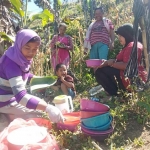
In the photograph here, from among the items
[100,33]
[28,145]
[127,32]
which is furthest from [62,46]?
[28,145]

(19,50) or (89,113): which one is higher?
(19,50)

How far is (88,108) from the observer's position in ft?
6.54

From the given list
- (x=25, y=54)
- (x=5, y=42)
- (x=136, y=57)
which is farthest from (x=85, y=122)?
(x=5, y=42)

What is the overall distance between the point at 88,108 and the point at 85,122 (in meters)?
0.12

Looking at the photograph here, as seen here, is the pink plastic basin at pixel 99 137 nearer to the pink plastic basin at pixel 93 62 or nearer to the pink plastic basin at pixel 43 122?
the pink plastic basin at pixel 43 122

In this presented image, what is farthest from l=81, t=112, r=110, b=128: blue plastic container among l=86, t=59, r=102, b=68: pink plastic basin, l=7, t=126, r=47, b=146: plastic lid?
l=86, t=59, r=102, b=68: pink plastic basin

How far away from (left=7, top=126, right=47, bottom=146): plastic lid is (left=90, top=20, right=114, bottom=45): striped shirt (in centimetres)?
280

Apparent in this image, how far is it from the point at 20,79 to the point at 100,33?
8.41 ft

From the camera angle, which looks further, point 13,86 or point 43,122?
point 43,122

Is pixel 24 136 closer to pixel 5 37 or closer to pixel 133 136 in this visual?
pixel 133 136

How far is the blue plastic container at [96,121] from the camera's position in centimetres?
197

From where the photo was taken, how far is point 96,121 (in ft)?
6.48

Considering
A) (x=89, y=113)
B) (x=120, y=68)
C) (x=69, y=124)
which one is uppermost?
(x=120, y=68)

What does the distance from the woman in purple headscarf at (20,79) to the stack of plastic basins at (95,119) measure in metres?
0.23
